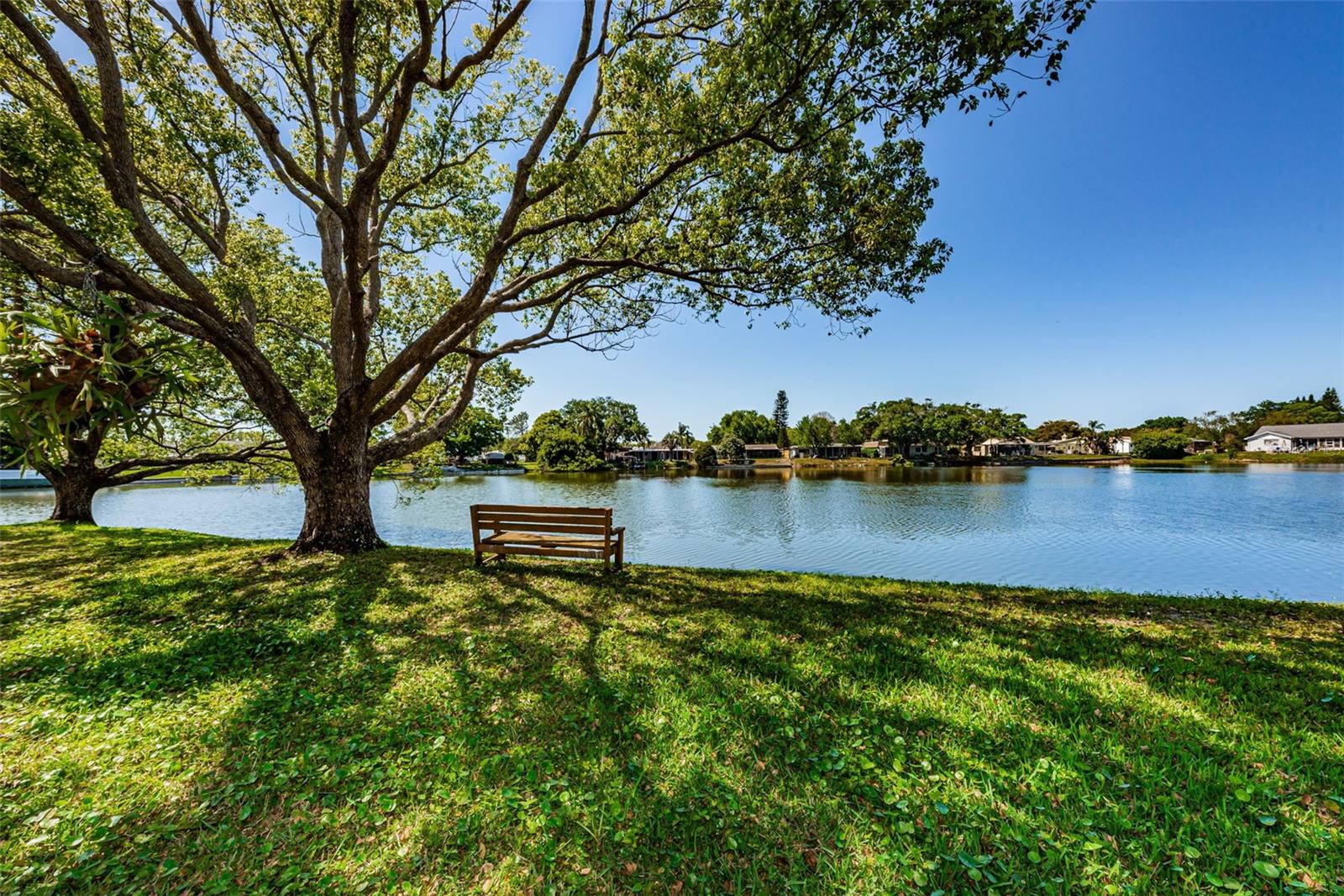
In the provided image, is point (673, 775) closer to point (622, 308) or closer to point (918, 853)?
point (918, 853)

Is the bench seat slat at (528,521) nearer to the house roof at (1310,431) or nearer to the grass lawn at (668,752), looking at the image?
the grass lawn at (668,752)

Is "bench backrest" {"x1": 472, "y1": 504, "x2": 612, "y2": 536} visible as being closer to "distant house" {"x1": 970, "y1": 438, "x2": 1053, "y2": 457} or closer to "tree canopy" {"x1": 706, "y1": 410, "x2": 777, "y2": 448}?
"tree canopy" {"x1": 706, "y1": 410, "x2": 777, "y2": 448}

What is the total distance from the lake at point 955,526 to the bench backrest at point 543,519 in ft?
19.7

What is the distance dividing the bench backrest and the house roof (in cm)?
11106

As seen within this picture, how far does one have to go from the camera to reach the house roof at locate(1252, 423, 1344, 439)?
65.7 m

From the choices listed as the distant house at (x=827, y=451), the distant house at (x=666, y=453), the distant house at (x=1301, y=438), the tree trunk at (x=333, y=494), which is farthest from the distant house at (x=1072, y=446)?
the tree trunk at (x=333, y=494)

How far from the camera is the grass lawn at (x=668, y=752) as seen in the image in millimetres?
2279

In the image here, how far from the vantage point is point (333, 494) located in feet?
28.4

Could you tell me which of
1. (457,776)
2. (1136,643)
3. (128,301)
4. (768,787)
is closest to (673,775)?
(768,787)

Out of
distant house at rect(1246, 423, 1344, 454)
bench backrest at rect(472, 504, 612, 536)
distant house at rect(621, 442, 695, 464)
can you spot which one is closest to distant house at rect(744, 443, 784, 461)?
distant house at rect(621, 442, 695, 464)

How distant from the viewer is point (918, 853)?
2.33 metres

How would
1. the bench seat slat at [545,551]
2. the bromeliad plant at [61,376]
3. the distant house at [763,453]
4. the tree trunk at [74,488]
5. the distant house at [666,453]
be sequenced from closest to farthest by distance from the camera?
the bromeliad plant at [61,376] → the bench seat slat at [545,551] → the tree trunk at [74,488] → the distant house at [666,453] → the distant house at [763,453]

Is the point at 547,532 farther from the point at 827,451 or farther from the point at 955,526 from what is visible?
the point at 827,451

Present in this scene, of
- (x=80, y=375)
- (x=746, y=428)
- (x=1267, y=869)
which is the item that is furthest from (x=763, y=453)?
(x=80, y=375)
